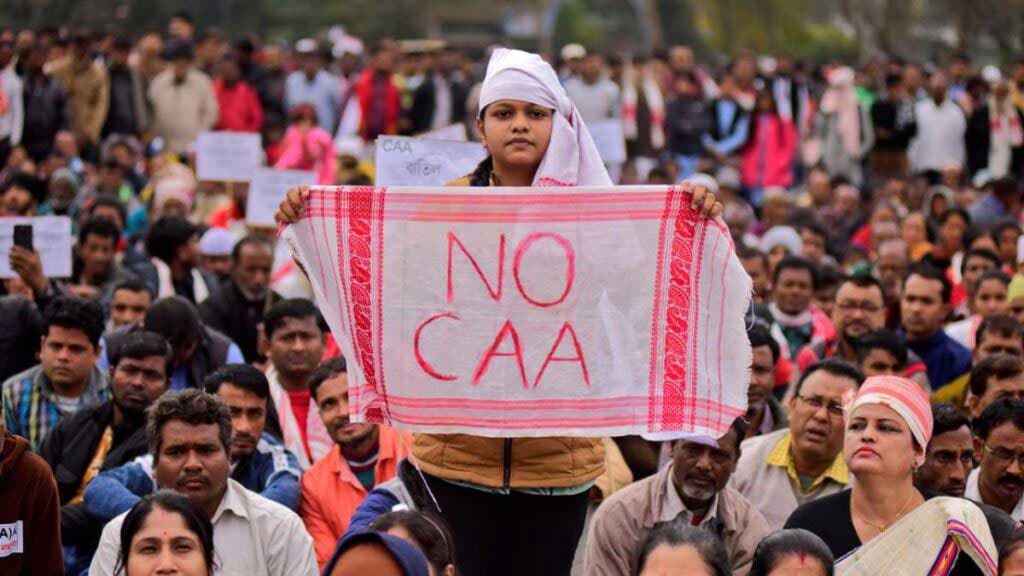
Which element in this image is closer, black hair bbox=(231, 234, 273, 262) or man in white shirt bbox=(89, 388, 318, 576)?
man in white shirt bbox=(89, 388, 318, 576)

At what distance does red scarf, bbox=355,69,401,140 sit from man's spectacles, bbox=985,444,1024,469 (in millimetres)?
17890

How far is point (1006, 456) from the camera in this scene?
8680 mm

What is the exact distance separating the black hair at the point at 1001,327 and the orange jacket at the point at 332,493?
11.8 ft

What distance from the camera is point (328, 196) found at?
21.4 ft

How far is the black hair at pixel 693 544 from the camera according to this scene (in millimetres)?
6309

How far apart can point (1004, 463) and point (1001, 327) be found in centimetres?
248

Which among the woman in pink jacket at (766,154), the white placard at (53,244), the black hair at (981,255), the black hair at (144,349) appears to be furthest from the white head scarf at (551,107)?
the woman in pink jacket at (766,154)

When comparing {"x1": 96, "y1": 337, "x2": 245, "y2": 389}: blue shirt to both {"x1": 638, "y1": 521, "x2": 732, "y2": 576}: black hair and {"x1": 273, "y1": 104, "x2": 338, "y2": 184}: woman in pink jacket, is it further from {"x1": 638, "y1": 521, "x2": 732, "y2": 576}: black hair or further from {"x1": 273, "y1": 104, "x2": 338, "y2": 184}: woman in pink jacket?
{"x1": 273, "y1": 104, "x2": 338, "y2": 184}: woman in pink jacket

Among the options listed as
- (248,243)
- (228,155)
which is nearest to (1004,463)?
(248,243)

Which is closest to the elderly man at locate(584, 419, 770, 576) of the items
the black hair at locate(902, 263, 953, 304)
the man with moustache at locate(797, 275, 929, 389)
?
the man with moustache at locate(797, 275, 929, 389)

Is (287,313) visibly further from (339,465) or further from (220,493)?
(220,493)

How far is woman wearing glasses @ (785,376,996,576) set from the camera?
7129 millimetres

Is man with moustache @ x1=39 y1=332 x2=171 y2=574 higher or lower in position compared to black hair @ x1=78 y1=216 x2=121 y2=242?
lower

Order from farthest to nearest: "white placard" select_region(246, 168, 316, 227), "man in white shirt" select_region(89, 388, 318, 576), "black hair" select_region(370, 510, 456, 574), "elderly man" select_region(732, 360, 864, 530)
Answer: "white placard" select_region(246, 168, 316, 227) < "elderly man" select_region(732, 360, 864, 530) < "man in white shirt" select_region(89, 388, 318, 576) < "black hair" select_region(370, 510, 456, 574)
